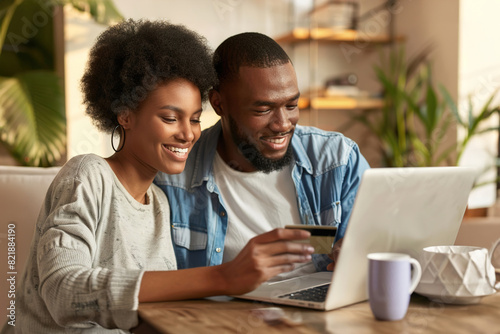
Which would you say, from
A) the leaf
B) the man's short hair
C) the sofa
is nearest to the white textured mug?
the man's short hair

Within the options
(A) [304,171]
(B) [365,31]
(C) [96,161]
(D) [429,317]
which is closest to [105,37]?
(C) [96,161]

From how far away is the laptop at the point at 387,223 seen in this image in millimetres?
875

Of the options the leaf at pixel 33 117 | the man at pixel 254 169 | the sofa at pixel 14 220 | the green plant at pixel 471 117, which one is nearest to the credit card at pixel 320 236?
the man at pixel 254 169

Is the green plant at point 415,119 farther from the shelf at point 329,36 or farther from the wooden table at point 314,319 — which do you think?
the wooden table at point 314,319

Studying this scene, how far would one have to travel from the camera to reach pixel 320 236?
0.97 metres

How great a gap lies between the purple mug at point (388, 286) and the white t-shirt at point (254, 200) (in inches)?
23.8

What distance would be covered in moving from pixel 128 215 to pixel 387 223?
1.82 feet

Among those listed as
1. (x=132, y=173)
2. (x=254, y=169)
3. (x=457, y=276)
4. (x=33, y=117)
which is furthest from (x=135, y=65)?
(x=33, y=117)

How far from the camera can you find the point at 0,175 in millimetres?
1381

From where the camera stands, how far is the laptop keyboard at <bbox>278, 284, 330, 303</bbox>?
0.97 m

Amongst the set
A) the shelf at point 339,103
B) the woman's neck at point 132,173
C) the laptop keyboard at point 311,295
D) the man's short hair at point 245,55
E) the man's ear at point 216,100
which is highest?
the shelf at point 339,103

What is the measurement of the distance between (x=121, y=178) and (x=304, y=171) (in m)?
0.53

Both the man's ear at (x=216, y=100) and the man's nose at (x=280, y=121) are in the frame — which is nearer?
the man's nose at (x=280, y=121)

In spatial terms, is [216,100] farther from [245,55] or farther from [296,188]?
[296,188]
